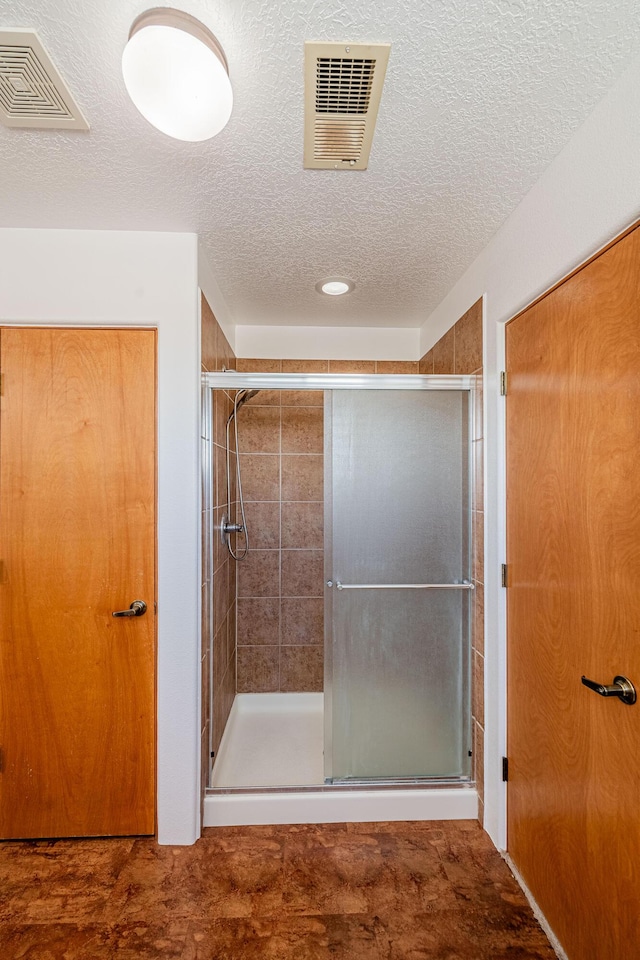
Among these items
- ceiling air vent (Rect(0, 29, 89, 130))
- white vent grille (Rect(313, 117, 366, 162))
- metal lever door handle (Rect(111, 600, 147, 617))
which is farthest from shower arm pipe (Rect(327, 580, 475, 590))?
ceiling air vent (Rect(0, 29, 89, 130))

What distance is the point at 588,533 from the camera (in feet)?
4.40

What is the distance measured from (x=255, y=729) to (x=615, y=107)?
314 cm

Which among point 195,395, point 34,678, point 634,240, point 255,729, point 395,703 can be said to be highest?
point 634,240

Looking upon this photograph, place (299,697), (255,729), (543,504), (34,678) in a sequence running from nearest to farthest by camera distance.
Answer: (543,504) < (34,678) < (255,729) < (299,697)

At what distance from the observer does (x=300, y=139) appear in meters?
1.37

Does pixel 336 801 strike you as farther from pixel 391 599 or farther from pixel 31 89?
pixel 31 89

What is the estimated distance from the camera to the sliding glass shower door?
207cm

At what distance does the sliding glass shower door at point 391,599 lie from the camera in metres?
2.07

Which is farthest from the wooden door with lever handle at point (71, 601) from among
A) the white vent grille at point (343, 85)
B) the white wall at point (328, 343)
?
the white wall at point (328, 343)

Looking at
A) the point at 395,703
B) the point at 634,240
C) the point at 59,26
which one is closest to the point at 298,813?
the point at 395,703

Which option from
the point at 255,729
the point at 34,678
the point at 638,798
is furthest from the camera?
the point at 255,729

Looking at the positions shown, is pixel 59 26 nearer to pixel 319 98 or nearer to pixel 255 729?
pixel 319 98

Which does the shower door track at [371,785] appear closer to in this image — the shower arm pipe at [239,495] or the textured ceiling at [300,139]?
the shower arm pipe at [239,495]

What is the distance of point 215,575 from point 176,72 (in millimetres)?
1864
